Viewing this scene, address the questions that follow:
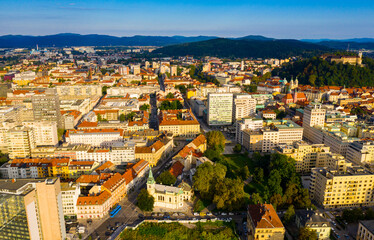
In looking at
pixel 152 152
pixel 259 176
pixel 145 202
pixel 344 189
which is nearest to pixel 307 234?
pixel 344 189

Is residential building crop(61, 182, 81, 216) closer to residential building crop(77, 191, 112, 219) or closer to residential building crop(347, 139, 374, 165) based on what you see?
residential building crop(77, 191, 112, 219)

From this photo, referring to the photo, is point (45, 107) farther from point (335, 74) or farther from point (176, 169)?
point (335, 74)

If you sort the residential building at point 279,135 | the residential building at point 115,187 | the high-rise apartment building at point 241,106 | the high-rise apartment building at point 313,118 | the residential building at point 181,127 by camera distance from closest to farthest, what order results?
the residential building at point 115,187
the residential building at point 279,135
the high-rise apartment building at point 313,118
the residential building at point 181,127
the high-rise apartment building at point 241,106

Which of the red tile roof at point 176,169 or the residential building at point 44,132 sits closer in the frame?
the red tile roof at point 176,169

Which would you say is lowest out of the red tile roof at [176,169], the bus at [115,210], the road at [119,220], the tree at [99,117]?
the road at [119,220]

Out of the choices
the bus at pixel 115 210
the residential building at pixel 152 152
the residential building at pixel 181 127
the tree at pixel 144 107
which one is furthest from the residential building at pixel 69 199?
the tree at pixel 144 107

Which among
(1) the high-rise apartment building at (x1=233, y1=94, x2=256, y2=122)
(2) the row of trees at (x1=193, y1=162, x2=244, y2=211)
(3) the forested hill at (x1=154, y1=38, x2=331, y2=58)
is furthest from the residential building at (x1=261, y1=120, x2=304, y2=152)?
(3) the forested hill at (x1=154, y1=38, x2=331, y2=58)

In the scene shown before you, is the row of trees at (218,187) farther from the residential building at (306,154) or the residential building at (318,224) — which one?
the residential building at (306,154)
